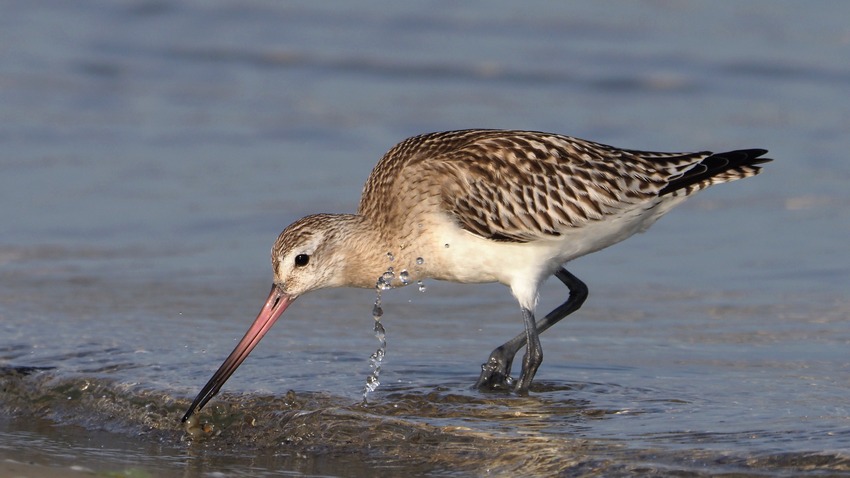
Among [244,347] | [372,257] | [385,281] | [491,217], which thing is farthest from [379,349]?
[491,217]

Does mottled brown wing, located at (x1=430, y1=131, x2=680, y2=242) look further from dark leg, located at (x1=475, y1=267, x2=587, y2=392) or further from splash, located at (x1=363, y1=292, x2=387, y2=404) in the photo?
splash, located at (x1=363, y1=292, x2=387, y2=404)

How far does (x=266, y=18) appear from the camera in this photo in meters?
23.1

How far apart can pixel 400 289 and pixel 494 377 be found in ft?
8.62

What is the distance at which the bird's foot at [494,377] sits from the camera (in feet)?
31.8

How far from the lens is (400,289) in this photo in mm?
12266

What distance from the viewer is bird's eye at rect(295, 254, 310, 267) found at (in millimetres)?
9664

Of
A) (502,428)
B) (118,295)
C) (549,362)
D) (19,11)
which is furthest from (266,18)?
(502,428)

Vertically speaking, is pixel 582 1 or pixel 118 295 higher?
pixel 582 1

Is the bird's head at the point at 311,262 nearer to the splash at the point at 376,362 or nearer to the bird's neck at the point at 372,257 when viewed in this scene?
the bird's neck at the point at 372,257

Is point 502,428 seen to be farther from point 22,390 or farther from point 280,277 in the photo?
point 22,390

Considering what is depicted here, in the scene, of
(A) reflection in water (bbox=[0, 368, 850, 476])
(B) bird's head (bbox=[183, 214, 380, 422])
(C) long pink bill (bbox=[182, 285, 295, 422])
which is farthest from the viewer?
(B) bird's head (bbox=[183, 214, 380, 422])

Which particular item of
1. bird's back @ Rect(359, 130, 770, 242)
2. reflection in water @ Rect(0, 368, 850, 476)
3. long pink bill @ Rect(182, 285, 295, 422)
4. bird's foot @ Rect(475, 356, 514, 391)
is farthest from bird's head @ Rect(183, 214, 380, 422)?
bird's foot @ Rect(475, 356, 514, 391)

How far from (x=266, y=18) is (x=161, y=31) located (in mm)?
1582

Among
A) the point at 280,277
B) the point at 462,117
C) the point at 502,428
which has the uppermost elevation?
the point at 462,117
